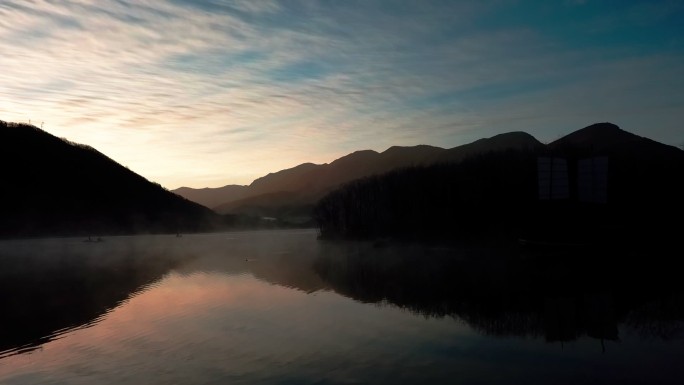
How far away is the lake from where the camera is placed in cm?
1641

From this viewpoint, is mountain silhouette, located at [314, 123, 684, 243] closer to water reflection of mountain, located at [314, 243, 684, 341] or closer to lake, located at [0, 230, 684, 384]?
water reflection of mountain, located at [314, 243, 684, 341]

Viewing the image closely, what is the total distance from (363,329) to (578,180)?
41910mm

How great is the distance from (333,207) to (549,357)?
119507mm

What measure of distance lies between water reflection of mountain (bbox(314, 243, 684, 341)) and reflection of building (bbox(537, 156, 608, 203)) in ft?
19.9

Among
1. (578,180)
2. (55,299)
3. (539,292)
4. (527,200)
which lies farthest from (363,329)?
(527,200)

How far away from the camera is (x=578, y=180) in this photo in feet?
187

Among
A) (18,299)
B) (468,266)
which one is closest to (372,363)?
(18,299)

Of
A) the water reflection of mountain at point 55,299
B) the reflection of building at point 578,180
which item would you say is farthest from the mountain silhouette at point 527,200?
the water reflection of mountain at point 55,299

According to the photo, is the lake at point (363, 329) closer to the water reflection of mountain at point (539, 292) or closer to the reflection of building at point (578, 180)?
the water reflection of mountain at point (539, 292)

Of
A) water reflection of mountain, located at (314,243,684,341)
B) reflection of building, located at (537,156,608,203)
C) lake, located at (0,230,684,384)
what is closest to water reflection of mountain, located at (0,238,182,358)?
lake, located at (0,230,684,384)

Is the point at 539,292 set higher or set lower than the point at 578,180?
lower

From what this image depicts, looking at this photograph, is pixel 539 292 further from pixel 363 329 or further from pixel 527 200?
pixel 527 200

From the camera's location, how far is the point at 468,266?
48.8 meters

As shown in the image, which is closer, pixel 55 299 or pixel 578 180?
pixel 55 299
